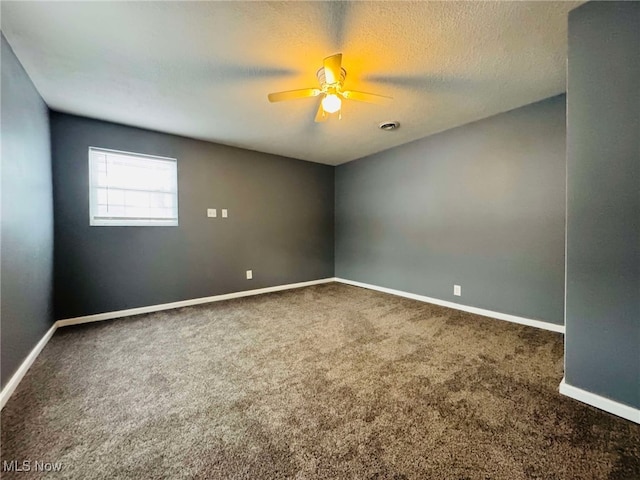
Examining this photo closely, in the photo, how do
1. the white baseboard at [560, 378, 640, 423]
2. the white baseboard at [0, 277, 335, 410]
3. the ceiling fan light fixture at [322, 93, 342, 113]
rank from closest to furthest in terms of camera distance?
the white baseboard at [560, 378, 640, 423], the white baseboard at [0, 277, 335, 410], the ceiling fan light fixture at [322, 93, 342, 113]

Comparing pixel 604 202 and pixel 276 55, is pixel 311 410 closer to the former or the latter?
pixel 604 202

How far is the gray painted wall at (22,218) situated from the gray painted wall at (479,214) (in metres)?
3.96

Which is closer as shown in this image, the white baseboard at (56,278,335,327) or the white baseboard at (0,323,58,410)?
the white baseboard at (0,323,58,410)

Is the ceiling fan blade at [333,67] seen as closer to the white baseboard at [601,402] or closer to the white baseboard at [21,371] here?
the white baseboard at [601,402]

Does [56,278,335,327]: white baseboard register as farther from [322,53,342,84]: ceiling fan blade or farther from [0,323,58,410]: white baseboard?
[322,53,342,84]: ceiling fan blade

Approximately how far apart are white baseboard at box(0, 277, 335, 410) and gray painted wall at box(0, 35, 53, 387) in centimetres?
6

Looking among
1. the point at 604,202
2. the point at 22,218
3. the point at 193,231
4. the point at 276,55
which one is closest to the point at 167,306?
the point at 193,231

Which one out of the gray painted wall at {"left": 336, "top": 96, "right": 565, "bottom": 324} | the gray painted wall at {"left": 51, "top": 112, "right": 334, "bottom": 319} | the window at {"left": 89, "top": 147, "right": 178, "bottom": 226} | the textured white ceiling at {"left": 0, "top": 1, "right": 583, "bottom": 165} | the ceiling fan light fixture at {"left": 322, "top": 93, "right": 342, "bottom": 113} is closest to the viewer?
the textured white ceiling at {"left": 0, "top": 1, "right": 583, "bottom": 165}

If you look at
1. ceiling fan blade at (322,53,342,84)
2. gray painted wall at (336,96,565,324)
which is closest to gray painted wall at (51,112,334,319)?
gray painted wall at (336,96,565,324)

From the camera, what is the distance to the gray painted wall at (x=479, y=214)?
248 centimetres

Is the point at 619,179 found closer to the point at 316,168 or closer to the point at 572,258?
the point at 572,258

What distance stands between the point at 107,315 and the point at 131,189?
1551mm

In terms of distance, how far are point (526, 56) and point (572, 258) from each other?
4.99 feet

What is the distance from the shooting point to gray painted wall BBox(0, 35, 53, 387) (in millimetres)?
1598
